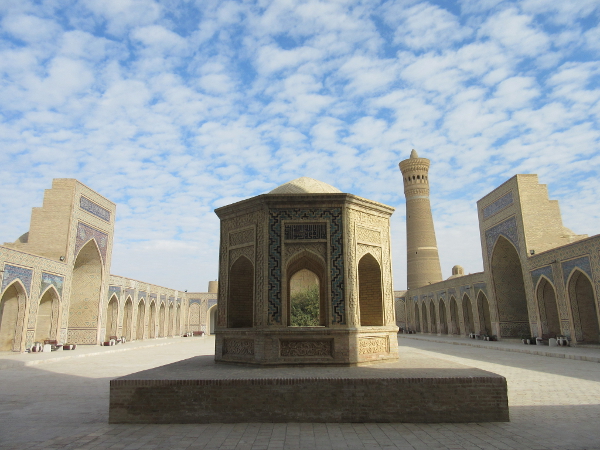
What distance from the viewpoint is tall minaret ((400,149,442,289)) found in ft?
113

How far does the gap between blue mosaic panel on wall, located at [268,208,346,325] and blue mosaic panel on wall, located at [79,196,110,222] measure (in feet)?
51.0

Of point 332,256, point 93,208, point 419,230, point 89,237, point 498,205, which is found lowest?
point 332,256

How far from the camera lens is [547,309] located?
18141 millimetres

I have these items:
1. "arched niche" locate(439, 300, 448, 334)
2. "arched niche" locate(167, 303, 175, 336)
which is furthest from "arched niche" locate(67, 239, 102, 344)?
"arched niche" locate(439, 300, 448, 334)

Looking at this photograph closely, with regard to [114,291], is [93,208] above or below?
above

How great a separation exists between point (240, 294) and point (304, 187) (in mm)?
2581

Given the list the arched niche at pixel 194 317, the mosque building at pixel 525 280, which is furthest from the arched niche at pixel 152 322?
the mosque building at pixel 525 280

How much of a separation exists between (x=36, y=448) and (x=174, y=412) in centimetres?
159

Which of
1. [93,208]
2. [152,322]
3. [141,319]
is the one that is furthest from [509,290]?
[152,322]

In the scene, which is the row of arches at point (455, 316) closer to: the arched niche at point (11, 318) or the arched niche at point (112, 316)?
the arched niche at point (112, 316)

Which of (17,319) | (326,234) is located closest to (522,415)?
(326,234)

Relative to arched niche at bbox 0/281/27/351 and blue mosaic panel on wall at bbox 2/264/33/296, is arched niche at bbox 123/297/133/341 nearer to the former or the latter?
arched niche at bbox 0/281/27/351

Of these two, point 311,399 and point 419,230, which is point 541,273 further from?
point 419,230

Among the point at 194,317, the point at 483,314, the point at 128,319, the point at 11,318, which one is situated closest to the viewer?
the point at 11,318
